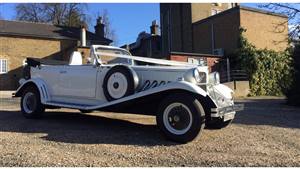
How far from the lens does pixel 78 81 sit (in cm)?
844

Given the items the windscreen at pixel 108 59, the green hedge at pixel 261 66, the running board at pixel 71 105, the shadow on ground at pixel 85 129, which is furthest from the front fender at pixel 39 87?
the green hedge at pixel 261 66

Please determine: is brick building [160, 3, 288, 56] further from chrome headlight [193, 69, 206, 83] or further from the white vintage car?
chrome headlight [193, 69, 206, 83]

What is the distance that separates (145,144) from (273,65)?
22.6 m

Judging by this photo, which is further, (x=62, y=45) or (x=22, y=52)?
(x=62, y=45)

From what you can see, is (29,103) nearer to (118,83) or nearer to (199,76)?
(118,83)

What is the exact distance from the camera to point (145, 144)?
6.48m

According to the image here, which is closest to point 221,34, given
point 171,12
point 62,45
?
point 171,12

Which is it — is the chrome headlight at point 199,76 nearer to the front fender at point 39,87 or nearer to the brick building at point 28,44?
the front fender at point 39,87

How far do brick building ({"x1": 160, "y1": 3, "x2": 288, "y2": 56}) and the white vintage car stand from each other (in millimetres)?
16631

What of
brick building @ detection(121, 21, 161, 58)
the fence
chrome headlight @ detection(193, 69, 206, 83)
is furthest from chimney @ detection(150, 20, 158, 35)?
chrome headlight @ detection(193, 69, 206, 83)

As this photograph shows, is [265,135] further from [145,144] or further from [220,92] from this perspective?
[145,144]

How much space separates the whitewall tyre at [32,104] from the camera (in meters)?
9.06

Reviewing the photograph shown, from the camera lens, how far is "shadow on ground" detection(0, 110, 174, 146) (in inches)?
264

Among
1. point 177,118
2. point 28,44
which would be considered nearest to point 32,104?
point 177,118
